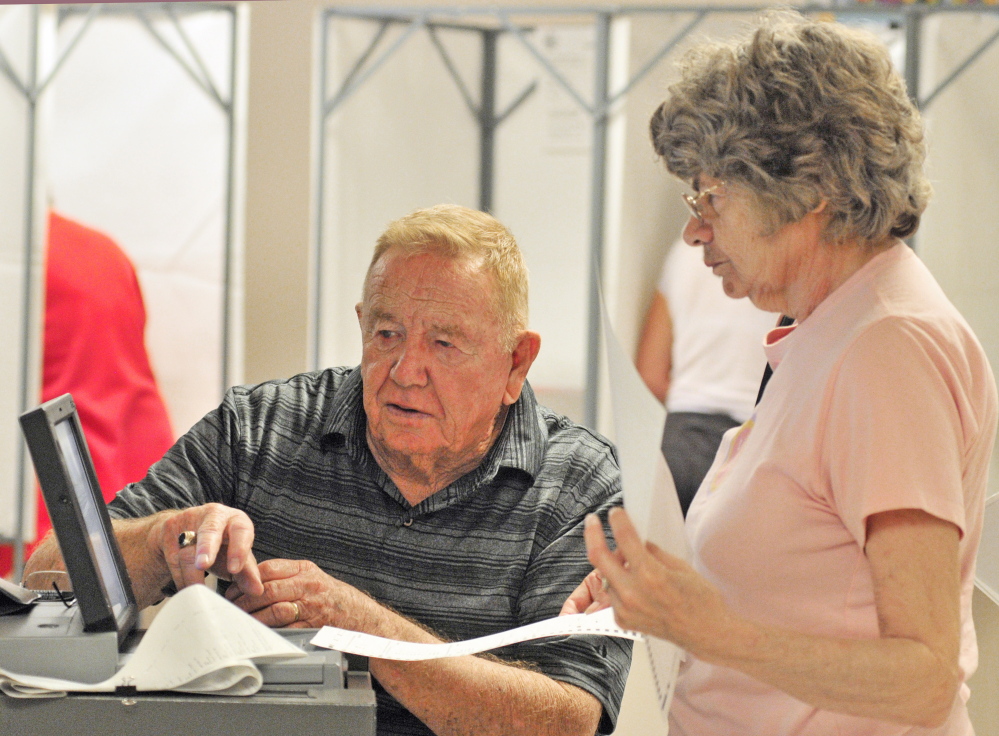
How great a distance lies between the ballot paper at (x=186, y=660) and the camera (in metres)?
0.86

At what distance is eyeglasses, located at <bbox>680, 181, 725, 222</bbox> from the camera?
1.12m

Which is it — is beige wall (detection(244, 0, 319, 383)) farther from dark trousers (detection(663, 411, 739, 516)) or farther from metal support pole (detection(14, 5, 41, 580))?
dark trousers (detection(663, 411, 739, 516))

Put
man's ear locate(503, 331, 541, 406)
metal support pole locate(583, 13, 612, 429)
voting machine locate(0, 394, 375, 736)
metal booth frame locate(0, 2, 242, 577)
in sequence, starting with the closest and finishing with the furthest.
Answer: voting machine locate(0, 394, 375, 736), man's ear locate(503, 331, 541, 406), metal booth frame locate(0, 2, 242, 577), metal support pole locate(583, 13, 612, 429)

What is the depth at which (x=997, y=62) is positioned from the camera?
11.6 ft

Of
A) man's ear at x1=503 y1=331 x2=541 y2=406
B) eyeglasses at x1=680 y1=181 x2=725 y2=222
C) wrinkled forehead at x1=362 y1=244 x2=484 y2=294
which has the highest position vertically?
eyeglasses at x1=680 y1=181 x2=725 y2=222

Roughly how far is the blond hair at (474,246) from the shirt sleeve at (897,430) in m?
0.63

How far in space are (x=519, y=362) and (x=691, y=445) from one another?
Result: 6.12 feet

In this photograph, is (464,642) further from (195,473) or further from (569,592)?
(195,473)

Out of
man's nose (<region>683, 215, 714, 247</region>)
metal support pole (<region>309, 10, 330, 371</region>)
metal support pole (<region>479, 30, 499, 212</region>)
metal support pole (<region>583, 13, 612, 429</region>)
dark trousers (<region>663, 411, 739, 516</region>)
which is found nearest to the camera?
man's nose (<region>683, 215, 714, 247</region>)

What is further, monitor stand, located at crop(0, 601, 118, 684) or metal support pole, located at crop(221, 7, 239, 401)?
metal support pole, located at crop(221, 7, 239, 401)

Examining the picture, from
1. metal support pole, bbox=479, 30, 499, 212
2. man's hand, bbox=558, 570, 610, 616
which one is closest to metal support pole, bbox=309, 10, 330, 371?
metal support pole, bbox=479, 30, 499, 212

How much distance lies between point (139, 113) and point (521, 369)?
2746 mm

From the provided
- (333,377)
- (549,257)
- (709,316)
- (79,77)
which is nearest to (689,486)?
(709,316)

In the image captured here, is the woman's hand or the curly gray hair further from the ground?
the curly gray hair
